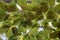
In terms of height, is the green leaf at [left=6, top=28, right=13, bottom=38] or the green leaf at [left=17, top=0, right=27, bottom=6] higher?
the green leaf at [left=17, top=0, right=27, bottom=6]

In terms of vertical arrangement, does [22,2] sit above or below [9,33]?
above

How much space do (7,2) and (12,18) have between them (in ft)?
0.27

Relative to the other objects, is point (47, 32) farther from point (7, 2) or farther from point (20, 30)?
point (7, 2)

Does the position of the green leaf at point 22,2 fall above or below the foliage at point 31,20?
above

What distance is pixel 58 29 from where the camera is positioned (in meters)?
0.55

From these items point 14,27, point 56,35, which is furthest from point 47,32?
point 14,27

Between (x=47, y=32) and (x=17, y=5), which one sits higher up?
(x=17, y=5)

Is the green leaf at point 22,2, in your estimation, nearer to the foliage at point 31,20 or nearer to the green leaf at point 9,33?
the foliage at point 31,20

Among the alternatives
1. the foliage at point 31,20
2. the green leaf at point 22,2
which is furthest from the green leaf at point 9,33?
the green leaf at point 22,2

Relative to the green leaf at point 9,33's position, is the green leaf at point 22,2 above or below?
above

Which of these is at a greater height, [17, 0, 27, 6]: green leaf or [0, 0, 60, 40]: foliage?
[17, 0, 27, 6]: green leaf

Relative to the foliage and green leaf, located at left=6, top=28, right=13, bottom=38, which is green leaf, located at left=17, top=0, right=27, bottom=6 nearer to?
the foliage

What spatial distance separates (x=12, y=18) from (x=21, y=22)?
0.15ft

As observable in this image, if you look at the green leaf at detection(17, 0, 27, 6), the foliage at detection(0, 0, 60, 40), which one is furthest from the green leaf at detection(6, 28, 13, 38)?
the green leaf at detection(17, 0, 27, 6)
